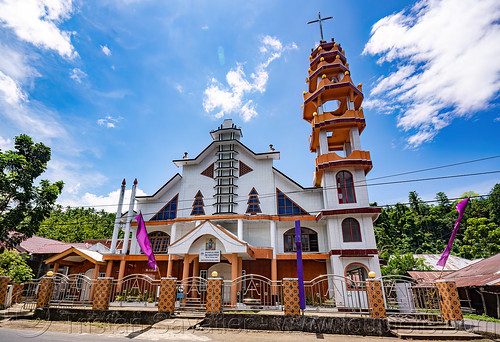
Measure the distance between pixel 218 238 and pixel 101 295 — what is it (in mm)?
6260

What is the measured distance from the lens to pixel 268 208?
19656 millimetres

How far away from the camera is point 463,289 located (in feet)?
56.6

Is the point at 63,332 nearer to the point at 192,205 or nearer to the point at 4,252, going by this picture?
the point at 4,252

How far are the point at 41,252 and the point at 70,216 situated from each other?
94.2 feet

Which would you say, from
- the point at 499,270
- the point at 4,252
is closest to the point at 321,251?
the point at 499,270

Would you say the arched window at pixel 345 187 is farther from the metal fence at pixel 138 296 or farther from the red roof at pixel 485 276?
the metal fence at pixel 138 296

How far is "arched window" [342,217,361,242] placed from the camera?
15727 mm

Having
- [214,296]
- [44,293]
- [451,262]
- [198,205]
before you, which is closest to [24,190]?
[44,293]

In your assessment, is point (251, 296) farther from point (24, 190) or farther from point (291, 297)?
point (24, 190)

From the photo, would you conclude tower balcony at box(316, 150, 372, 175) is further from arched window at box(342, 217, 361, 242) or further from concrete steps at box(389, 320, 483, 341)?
concrete steps at box(389, 320, 483, 341)

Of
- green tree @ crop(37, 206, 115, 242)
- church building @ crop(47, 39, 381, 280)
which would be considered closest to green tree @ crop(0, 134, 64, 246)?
church building @ crop(47, 39, 381, 280)

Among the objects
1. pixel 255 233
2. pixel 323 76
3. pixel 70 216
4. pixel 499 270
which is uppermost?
pixel 323 76

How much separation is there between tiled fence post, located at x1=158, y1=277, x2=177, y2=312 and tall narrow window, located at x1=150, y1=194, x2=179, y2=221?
10.7 meters

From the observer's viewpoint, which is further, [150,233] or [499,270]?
[150,233]
